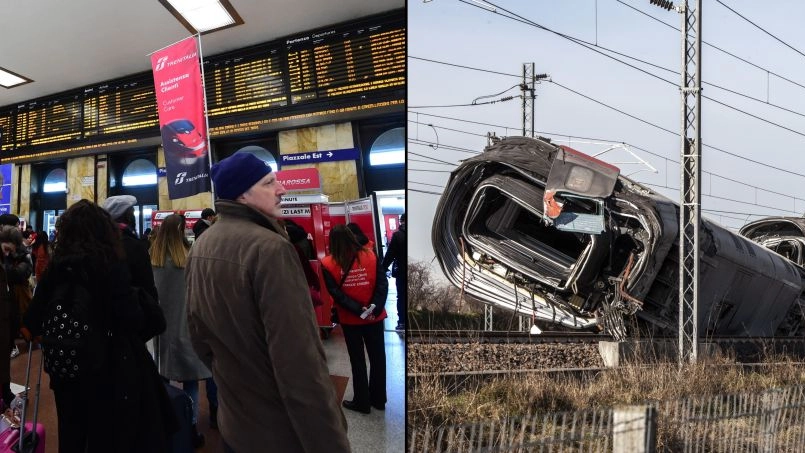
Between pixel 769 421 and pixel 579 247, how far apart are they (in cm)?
236

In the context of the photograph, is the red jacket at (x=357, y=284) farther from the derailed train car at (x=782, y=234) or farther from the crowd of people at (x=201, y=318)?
the derailed train car at (x=782, y=234)

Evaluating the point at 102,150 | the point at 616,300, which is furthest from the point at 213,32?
the point at 616,300

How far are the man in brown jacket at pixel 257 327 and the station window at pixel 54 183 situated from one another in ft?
7.98

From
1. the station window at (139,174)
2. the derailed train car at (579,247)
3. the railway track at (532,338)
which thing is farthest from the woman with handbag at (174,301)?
the derailed train car at (579,247)

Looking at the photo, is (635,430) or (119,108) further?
(119,108)

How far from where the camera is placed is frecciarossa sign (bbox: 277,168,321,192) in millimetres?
2893

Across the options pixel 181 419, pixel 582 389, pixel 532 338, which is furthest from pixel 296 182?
pixel 532 338

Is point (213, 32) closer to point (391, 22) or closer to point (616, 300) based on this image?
point (391, 22)

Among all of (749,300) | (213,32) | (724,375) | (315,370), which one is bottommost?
(724,375)

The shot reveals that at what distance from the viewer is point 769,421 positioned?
317cm

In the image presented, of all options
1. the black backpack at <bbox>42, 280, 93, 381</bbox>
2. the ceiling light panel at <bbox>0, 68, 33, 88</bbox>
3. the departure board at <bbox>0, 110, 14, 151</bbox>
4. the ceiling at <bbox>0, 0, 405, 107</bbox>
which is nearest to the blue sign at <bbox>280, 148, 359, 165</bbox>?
the ceiling at <bbox>0, 0, 405, 107</bbox>

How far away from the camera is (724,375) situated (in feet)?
14.3

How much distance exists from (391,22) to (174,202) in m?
1.58

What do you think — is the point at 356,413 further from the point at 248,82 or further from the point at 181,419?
the point at 248,82
